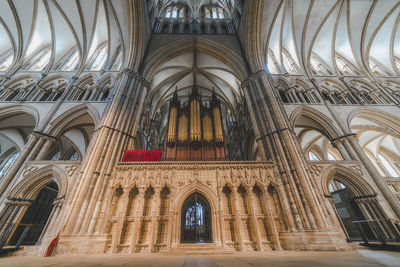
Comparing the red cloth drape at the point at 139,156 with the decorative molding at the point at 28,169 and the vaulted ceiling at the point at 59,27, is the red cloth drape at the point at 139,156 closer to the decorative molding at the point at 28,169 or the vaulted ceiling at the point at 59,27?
the decorative molding at the point at 28,169

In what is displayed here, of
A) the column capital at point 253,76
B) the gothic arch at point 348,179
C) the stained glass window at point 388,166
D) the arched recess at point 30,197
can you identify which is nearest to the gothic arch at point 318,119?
the gothic arch at point 348,179

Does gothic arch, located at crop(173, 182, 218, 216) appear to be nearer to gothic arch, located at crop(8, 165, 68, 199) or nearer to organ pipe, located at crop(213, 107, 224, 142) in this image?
organ pipe, located at crop(213, 107, 224, 142)

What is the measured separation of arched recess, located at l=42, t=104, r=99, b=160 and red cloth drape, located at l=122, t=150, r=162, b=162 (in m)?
3.17

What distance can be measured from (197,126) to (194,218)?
6327mm

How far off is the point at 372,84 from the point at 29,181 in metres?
22.9

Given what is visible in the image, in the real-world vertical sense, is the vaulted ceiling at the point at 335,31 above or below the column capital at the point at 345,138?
above

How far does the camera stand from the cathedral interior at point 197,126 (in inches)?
241

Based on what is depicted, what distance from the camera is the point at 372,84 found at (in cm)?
1170

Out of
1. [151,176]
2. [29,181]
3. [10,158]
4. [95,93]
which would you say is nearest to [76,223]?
[151,176]

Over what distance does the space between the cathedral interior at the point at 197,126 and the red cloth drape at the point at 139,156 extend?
0.15m

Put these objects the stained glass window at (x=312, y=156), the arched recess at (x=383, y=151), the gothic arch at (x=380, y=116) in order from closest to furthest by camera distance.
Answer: the gothic arch at (x=380, y=116) → the arched recess at (x=383, y=151) → the stained glass window at (x=312, y=156)

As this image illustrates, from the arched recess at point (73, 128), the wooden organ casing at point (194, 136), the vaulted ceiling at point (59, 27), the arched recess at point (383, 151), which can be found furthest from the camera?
the arched recess at point (383, 151)

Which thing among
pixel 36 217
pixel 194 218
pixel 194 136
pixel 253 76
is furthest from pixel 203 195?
pixel 36 217

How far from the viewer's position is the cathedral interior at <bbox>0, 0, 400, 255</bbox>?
6.12 meters
